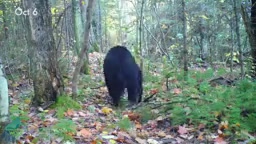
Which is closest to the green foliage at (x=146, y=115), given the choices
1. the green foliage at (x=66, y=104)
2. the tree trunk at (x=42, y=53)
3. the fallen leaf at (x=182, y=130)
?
the fallen leaf at (x=182, y=130)

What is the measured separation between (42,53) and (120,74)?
5.48 feet

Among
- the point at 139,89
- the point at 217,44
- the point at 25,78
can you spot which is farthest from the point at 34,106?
the point at 217,44

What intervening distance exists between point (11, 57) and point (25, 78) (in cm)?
98

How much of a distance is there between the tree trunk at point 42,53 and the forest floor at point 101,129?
0.31 m

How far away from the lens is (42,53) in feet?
18.2

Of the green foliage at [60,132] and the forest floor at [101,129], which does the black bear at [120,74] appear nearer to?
the forest floor at [101,129]

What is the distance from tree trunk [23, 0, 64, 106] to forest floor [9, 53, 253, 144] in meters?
0.31

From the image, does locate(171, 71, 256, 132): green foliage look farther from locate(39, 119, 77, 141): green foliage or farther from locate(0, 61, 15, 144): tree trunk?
locate(0, 61, 15, 144): tree trunk

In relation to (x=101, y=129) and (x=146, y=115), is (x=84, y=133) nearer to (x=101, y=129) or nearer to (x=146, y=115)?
(x=101, y=129)

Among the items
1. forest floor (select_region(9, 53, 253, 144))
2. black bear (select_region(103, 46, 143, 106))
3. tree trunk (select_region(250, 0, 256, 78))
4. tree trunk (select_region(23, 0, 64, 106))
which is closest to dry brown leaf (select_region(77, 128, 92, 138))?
forest floor (select_region(9, 53, 253, 144))

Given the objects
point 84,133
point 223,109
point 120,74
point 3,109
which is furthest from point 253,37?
point 3,109

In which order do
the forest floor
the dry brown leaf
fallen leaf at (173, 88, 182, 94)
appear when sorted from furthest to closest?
fallen leaf at (173, 88, 182, 94) → the dry brown leaf → the forest floor

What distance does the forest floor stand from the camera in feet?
13.0

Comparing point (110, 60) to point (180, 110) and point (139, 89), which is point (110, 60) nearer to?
point (139, 89)
